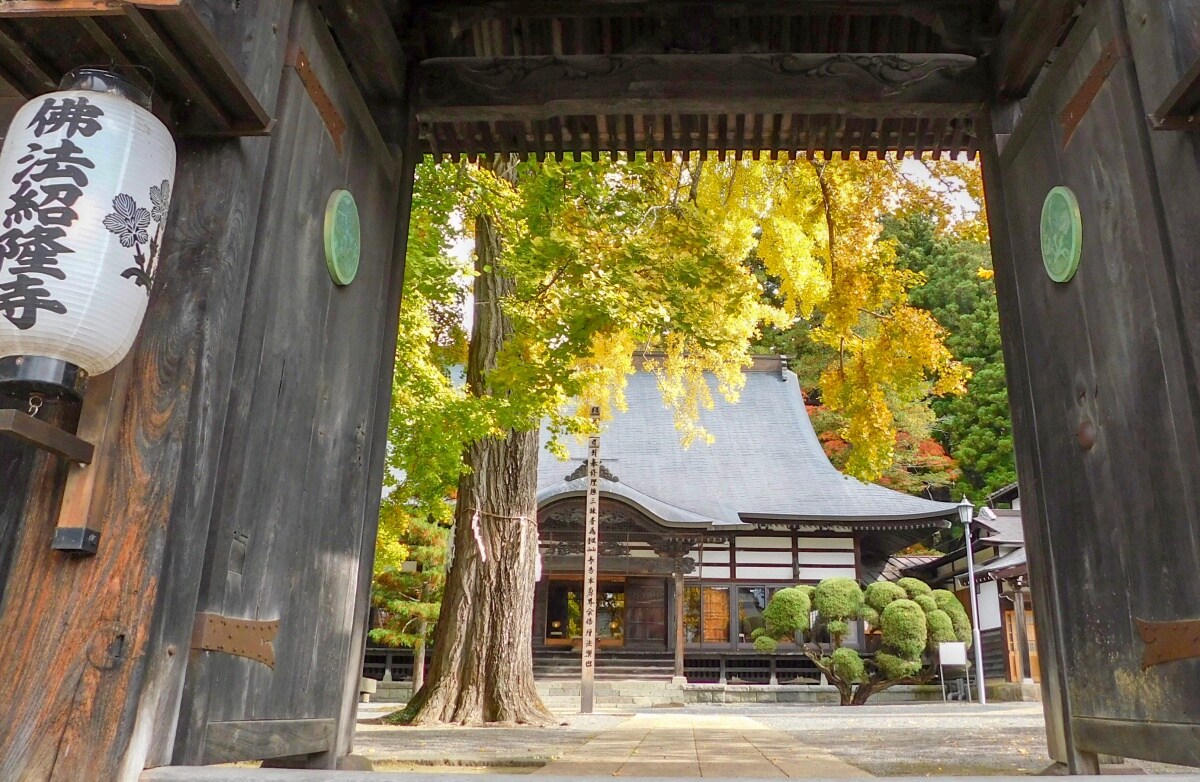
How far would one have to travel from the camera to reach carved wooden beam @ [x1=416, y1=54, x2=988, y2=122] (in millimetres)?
3557

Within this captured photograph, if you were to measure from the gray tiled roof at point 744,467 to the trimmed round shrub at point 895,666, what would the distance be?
127 inches

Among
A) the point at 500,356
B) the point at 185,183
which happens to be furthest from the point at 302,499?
the point at 500,356

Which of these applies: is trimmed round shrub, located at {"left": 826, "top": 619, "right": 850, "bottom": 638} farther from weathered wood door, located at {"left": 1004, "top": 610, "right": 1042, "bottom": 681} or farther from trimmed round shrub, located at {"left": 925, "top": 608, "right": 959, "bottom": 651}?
weathered wood door, located at {"left": 1004, "top": 610, "right": 1042, "bottom": 681}

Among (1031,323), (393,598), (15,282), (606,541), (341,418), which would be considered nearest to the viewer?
(15,282)

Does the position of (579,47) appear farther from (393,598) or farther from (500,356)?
(393,598)

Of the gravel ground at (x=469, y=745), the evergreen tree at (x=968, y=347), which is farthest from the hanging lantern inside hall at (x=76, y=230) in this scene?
the evergreen tree at (x=968, y=347)

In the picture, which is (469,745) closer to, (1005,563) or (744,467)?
(1005,563)

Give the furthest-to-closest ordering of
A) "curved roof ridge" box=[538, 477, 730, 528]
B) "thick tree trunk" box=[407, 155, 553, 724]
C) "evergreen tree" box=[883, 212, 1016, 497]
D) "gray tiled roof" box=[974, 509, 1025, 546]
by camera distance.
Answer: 1. "evergreen tree" box=[883, 212, 1016, 497]
2. "gray tiled roof" box=[974, 509, 1025, 546]
3. "curved roof ridge" box=[538, 477, 730, 528]
4. "thick tree trunk" box=[407, 155, 553, 724]

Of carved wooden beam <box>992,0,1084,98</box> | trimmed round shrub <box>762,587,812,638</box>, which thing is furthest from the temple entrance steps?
carved wooden beam <box>992,0,1084,98</box>

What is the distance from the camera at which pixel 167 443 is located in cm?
197

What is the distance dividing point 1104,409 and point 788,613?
13.4 meters

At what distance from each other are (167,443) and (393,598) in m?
13.6

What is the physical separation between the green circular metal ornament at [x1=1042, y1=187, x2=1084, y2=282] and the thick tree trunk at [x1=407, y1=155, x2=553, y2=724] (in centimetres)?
632

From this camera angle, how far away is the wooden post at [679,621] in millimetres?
16125
